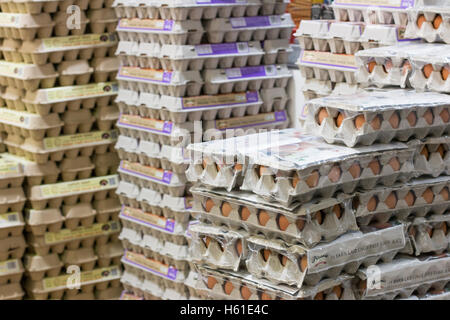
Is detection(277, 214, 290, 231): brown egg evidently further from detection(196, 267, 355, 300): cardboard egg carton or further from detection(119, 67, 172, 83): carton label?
detection(119, 67, 172, 83): carton label

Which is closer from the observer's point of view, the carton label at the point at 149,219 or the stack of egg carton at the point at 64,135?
the carton label at the point at 149,219

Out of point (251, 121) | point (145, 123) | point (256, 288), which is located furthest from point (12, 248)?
point (256, 288)

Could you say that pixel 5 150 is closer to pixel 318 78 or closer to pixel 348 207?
pixel 318 78

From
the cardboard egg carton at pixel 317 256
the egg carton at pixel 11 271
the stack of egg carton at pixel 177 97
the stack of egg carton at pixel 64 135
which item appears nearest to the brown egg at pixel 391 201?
the cardboard egg carton at pixel 317 256

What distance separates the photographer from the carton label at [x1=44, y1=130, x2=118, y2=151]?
7637 millimetres

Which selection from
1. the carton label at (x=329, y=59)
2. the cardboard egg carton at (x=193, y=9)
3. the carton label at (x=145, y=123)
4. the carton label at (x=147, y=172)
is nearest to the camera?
the carton label at (x=329, y=59)

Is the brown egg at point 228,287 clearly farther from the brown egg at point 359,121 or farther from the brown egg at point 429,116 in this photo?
the brown egg at point 429,116

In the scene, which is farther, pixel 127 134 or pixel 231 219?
pixel 127 134

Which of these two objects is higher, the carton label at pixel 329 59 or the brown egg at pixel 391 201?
the carton label at pixel 329 59

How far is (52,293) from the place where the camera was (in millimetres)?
7848

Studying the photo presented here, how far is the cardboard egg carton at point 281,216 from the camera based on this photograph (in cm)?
427

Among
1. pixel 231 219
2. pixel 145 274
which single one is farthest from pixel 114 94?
pixel 231 219

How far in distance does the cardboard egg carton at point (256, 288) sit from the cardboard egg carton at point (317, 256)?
41 mm

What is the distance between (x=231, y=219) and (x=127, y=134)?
3.25 meters
